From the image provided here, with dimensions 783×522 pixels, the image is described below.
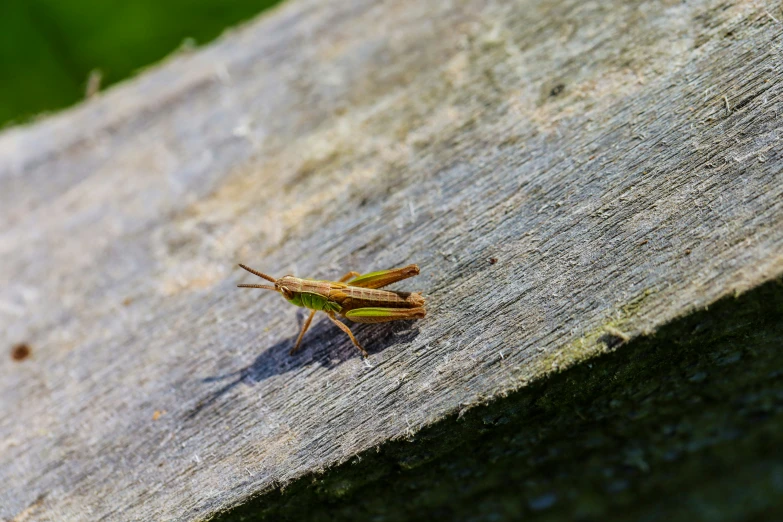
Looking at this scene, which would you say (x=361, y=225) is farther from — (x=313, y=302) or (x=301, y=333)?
(x=301, y=333)

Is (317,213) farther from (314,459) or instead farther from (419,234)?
(314,459)

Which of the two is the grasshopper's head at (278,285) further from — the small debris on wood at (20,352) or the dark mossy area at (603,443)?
the small debris on wood at (20,352)

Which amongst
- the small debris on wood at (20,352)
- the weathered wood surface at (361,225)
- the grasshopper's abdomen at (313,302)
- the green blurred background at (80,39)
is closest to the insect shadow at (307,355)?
the weathered wood surface at (361,225)

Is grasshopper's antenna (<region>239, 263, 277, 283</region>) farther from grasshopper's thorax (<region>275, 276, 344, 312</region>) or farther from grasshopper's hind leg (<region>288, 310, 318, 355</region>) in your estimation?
grasshopper's hind leg (<region>288, 310, 318, 355</region>)

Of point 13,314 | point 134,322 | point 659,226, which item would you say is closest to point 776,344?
point 659,226

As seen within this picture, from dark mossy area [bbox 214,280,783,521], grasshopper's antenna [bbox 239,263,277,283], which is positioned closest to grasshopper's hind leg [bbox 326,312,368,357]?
grasshopper's antenna [bbox 239,263,277,283]

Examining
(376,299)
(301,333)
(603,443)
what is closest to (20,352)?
(301,333)
